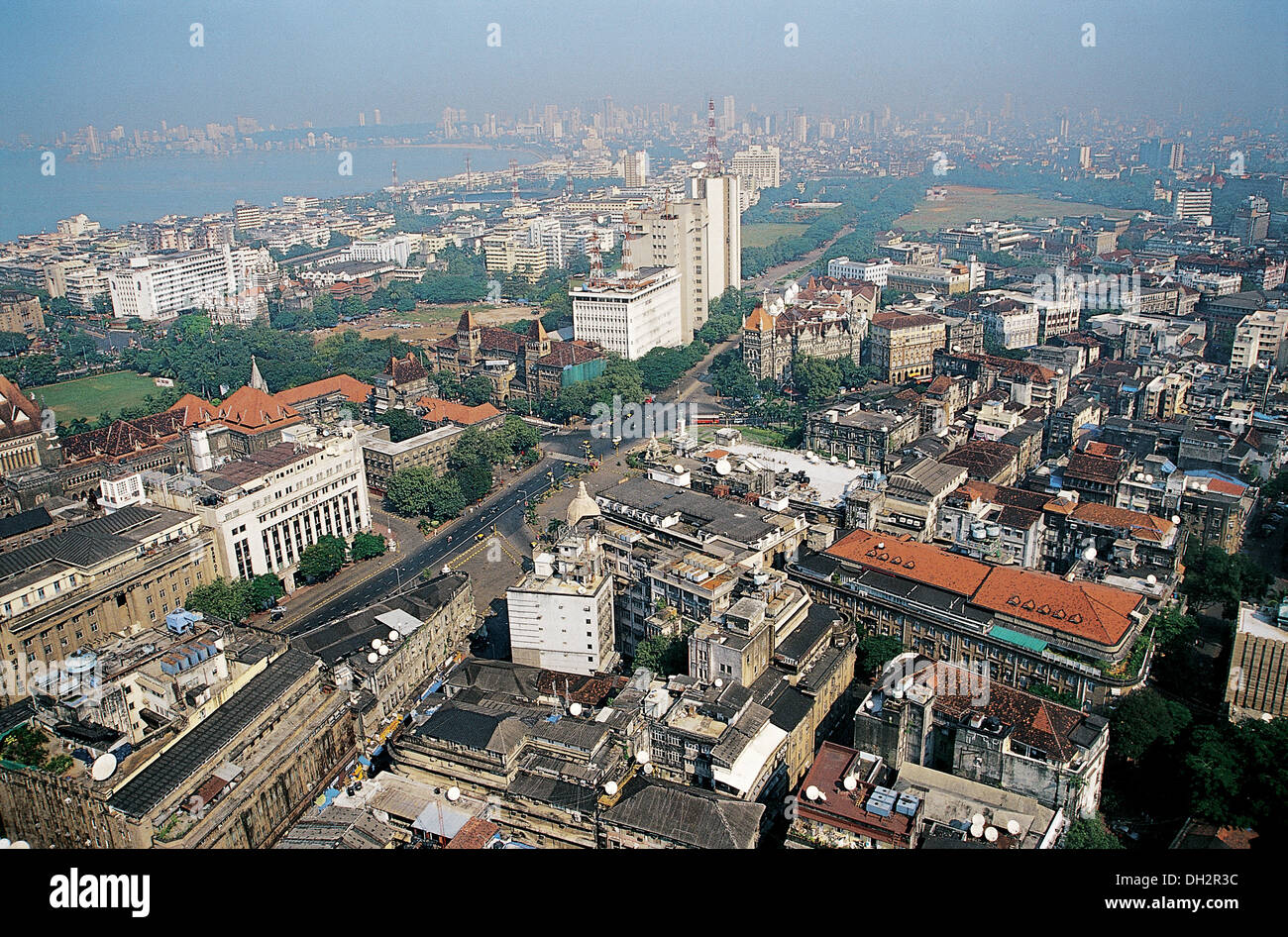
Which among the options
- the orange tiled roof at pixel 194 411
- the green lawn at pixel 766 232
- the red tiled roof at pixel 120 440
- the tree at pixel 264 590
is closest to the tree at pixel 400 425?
the orange tiled roof at pixel 194 411

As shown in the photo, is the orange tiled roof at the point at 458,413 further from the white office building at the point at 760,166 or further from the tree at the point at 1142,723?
the white office building at the point at 760,166

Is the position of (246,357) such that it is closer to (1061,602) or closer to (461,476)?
(461,476)

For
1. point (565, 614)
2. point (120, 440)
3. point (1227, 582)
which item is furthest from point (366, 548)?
point (1227, 582)

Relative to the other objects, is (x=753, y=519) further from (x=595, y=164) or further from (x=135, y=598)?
(x=595, y=164)

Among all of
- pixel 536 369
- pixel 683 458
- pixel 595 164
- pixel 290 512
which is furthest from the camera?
pixel 595 164

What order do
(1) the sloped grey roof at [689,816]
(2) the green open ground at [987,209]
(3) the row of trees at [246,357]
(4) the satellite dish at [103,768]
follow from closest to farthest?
(1) the sloped grey roof at [689,816]
(4) the satellite dish at [103,768]
(3) the row of trees at [246,357]
(2) the green open ground at [987,209]

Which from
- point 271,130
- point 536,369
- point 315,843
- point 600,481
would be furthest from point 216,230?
point 315,843

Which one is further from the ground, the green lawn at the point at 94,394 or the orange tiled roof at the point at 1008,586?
the orange tiled roof at the point at 1008,586
